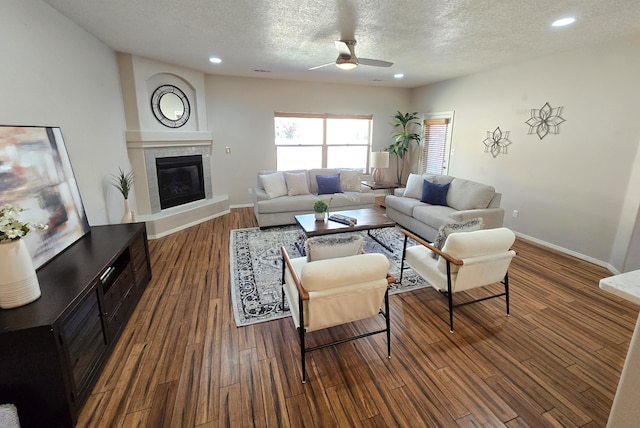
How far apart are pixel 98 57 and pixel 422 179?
4.92m

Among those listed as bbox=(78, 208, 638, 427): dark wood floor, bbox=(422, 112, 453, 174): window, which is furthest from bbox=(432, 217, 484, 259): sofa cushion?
bbox=(422, 112, 453, 174): window

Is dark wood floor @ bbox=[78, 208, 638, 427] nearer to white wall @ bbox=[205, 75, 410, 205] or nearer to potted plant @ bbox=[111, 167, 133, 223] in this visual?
potted plant @ bbox=[111, 167, 133, 223]

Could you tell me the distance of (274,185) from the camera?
5.11 meters

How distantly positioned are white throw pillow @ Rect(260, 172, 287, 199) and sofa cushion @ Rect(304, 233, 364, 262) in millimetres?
3019

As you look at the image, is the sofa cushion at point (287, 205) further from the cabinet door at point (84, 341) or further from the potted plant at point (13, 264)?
the potted plant at point (13, 264)

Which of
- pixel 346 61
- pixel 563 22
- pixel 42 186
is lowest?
pixel 42 186

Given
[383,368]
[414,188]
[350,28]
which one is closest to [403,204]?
[414,188]

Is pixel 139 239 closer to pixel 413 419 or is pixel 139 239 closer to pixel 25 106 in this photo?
pixel 25 106

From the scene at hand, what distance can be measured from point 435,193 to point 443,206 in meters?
0.25

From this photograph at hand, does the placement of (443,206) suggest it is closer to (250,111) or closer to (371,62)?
(371,62)

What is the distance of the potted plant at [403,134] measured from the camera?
6.95 m

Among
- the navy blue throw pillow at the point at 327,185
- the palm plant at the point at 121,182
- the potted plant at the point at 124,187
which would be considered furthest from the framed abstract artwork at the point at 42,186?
the navy blue throw pillow at the point at 327,185

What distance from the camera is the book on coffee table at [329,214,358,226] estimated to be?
12.6 feet

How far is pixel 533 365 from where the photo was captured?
211cm
